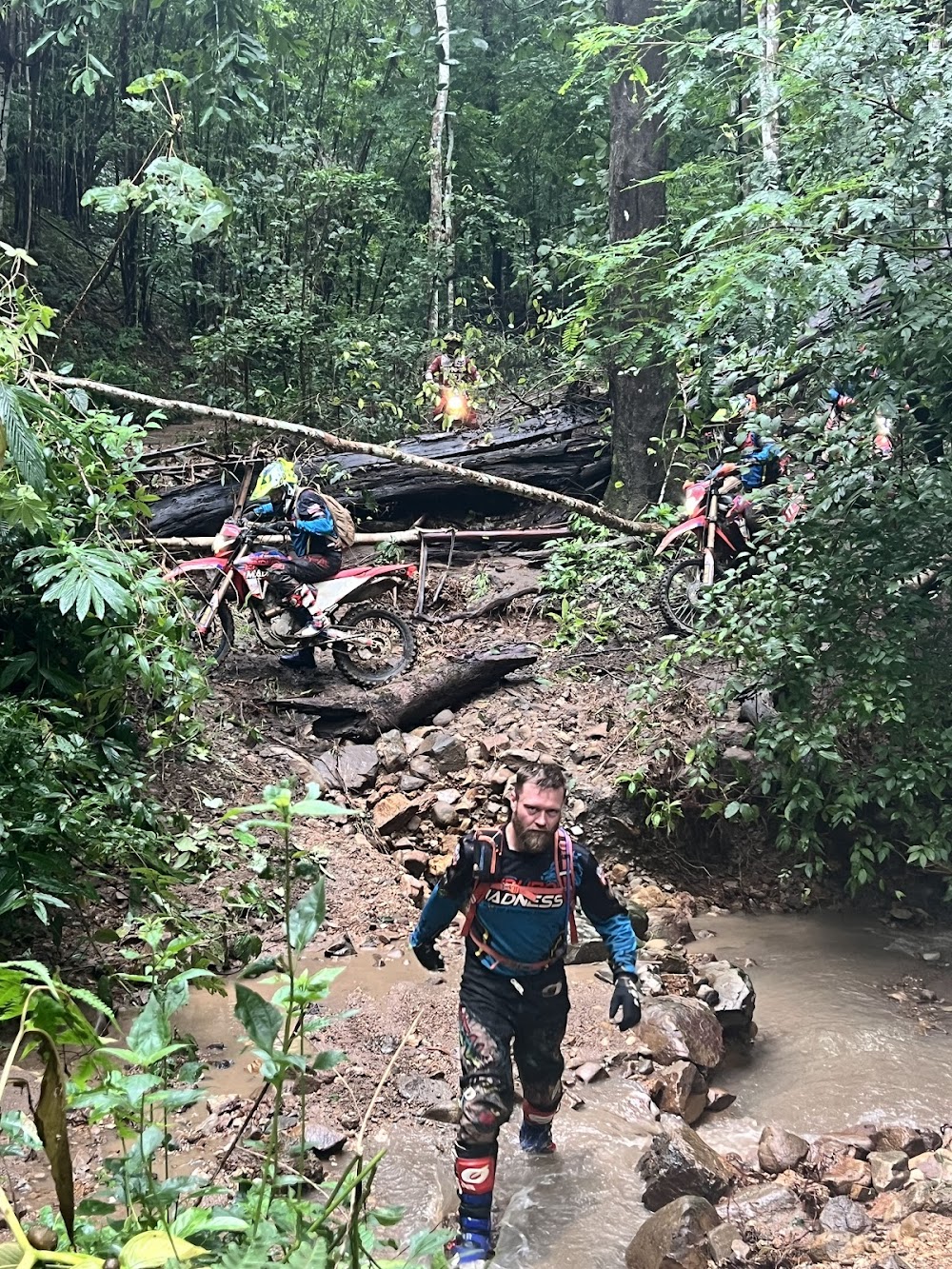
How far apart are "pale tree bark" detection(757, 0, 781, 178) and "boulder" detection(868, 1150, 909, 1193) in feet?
17.4

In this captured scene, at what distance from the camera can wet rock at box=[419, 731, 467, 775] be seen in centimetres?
679

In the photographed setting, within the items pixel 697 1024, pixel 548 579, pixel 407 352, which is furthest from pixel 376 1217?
pixel 407 352

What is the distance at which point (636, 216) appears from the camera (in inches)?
389

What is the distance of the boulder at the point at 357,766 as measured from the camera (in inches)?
261

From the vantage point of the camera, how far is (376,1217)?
52.8 inches

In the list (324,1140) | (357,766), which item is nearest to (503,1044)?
(324,1140)

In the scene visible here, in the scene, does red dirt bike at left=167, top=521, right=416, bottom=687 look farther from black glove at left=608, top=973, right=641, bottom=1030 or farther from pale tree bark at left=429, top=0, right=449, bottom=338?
pale tree bark at left=429, top=0, right=449, bottom=338

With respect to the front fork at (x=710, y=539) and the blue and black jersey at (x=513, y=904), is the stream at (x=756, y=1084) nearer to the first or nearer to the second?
the blue and black jersey at (x=513, y=904)

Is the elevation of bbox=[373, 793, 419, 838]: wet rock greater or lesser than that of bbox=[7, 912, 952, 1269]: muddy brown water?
greater

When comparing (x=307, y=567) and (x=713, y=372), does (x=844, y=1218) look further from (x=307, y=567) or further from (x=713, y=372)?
(x=307, y=567)

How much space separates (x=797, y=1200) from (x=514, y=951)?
1472 millimetres

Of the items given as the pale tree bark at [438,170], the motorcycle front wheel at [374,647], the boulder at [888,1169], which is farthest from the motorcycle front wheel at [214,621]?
the pale tree bark at [438,170]

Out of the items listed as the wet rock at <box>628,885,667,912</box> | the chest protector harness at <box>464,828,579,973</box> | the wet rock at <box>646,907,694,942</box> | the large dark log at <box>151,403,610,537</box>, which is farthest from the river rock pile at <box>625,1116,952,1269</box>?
the large dark log at <box>151,403,610,537</box>

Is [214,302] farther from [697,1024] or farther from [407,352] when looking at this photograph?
[697,1024]
